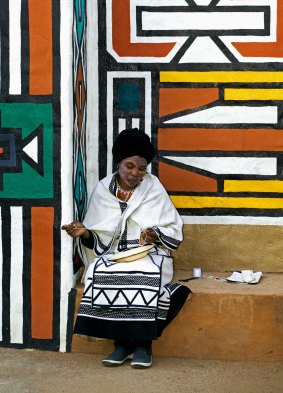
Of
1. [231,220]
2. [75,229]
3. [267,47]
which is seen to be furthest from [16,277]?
[267,47]

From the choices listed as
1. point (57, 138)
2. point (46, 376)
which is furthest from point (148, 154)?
point (46, 376)

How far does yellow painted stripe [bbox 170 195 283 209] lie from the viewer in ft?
21.7

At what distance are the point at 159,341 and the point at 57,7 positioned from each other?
2.36 meters

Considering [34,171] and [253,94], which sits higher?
[253,94]

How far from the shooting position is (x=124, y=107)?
6730 millimetres

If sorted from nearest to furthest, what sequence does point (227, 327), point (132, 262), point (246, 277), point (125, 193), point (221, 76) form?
point (132, 262), point (227, 327), point (125, 193), point (246, 277), point (221, 76)

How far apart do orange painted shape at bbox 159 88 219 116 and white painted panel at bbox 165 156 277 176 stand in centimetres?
38

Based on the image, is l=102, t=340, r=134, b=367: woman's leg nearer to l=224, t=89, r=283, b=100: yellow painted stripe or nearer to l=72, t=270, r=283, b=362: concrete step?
l=72, t=270, r=283, b=362: concrete step

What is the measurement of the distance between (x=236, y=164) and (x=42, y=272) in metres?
1.66

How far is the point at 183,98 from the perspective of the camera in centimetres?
666

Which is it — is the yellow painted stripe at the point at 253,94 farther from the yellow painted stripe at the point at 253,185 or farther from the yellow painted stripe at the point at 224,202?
the yellow painted stripe at the point at 224,202

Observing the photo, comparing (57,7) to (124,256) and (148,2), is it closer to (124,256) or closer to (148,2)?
(148,2)

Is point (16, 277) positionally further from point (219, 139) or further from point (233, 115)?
point (233, 115)

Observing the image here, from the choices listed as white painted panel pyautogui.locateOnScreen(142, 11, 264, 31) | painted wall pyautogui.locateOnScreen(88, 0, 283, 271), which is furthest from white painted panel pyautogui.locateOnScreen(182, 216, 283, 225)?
white painted panel pyautogui.locateOnScreen(142, 11, 264, 31)
